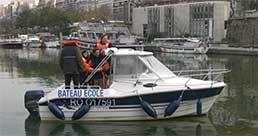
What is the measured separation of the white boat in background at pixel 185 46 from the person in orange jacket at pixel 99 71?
49485 mm

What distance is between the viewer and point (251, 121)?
47.6 feet

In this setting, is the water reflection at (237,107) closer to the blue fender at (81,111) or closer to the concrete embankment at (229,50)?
the blue fender at (81,111)

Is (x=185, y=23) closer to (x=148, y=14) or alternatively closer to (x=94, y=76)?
(x=148, y=14)

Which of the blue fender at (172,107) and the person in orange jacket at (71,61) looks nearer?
the blue fender at (172,107)

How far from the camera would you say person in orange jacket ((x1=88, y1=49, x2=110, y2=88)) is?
586 inches

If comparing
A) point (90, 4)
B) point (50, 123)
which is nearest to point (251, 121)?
point (50, 123)

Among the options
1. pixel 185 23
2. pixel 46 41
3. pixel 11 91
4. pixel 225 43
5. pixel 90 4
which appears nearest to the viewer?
pixel 11 91

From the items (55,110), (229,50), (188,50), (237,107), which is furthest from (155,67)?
(188,50)

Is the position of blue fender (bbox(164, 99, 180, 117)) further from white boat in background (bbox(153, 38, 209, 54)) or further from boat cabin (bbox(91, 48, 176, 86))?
white boat in background (bbox(153, 38, 209, 54))

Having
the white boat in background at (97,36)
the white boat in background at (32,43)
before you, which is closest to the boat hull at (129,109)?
the white boat in background at (97,36)

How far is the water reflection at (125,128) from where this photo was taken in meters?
13.3

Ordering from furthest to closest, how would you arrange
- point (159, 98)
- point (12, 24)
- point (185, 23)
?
point (12, 24)
point (185, 23)
point (159, 98)

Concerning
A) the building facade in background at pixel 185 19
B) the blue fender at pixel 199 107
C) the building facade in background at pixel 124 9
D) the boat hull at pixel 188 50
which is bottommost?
the boat hull at pixel 188 50

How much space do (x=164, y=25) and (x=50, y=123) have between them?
8477 cm
